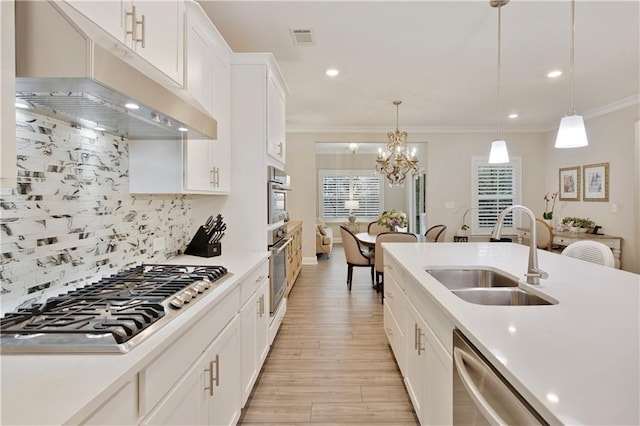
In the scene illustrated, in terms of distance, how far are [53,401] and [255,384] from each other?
1.89m

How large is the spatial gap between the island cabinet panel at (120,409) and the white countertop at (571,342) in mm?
982

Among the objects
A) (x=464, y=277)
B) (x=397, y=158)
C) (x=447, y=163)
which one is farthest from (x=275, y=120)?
(x=447, y=163)

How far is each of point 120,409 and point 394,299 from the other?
202cm

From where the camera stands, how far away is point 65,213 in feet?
4.87

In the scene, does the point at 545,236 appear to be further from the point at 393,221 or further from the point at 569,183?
the point at 393,221

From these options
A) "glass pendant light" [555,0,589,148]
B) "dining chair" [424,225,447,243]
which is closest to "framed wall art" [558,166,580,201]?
"dining chair" [424,225,447,243]

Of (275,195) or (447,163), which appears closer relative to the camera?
(275,195)

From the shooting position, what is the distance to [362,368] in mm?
2660

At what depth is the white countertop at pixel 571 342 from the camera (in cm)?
70

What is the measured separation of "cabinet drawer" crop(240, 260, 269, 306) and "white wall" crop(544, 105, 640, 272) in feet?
16.9

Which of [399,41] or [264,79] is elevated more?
[399,41]

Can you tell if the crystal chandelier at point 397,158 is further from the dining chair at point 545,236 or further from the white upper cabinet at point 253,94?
the white upper cabinet at point 253,94

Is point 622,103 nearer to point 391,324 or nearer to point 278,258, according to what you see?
point 391,324

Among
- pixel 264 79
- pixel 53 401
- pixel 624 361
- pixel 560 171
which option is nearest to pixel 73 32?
pixel 53 401
